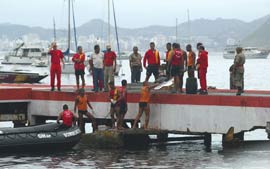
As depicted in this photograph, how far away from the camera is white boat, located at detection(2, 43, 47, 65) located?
117m

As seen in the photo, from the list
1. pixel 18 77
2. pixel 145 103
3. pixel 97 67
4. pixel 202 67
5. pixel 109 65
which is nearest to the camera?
pixel 145 103

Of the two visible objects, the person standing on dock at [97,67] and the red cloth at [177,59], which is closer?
the red cloth at [177,59]

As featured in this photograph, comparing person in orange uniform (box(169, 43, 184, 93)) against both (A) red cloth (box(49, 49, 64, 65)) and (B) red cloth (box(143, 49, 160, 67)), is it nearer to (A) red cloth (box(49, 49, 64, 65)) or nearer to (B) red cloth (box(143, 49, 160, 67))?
(B) red cloth (box(143, 49, 160, 67))

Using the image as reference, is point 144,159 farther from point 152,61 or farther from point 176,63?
point 152,61

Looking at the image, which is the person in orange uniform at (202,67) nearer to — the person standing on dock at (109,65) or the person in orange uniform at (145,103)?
the person in orange uniform at (145,103)

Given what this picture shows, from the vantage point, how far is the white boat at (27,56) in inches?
4590

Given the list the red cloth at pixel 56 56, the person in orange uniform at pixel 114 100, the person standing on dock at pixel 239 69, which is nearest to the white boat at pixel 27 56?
the red cloth at pixel 56 56

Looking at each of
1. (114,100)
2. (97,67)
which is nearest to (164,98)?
(114,100)

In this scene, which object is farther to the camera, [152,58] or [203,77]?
[152,58]

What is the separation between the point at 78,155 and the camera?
26891 mm

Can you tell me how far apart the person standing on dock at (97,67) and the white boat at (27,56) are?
281 ft

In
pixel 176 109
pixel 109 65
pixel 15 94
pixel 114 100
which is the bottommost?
pixel 176 109

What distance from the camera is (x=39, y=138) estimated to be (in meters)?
26.7

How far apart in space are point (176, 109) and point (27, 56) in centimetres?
9086
